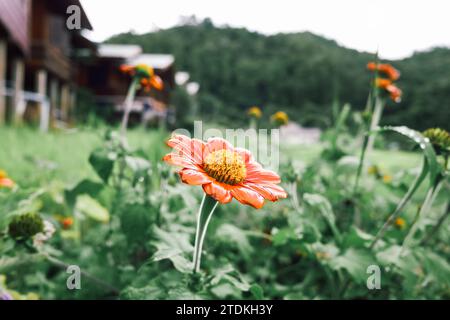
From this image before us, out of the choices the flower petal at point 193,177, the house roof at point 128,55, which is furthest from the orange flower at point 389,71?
the house roof at point 128,55

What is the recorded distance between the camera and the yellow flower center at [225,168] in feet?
2.27

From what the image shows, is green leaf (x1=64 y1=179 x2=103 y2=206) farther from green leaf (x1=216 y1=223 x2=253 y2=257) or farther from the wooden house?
the wooden house

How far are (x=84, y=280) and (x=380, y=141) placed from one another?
55.6 inches

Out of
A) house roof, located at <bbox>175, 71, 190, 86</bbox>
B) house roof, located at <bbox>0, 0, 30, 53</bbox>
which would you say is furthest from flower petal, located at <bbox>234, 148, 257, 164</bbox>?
house roof, located at <bbox>175, 71, 190, 86</bbox>

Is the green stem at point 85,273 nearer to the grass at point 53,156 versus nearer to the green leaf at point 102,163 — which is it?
the green leaf at point 102,163

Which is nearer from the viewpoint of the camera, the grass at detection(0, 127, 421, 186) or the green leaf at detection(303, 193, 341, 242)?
the green leaf at detection(303, 193, 341, 242)

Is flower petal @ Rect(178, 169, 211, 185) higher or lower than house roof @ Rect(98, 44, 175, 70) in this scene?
lower

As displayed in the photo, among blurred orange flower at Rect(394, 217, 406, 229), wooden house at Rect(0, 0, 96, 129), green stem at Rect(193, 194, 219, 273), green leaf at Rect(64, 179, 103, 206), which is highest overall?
wooden house at Rect(0, 0, 96, 129)

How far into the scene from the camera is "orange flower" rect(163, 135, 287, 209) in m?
0.62

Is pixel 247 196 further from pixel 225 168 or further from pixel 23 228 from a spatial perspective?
pixel 23 228

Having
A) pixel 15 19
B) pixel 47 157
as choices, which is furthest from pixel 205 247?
pixel 15 19

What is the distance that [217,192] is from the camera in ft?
2.01

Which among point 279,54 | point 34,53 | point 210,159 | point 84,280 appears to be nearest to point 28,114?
point 34,53
